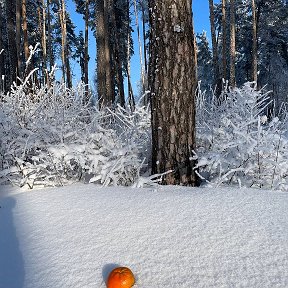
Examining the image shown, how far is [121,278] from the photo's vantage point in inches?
53.8

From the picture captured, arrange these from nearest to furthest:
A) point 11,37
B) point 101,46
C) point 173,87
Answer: point 173,87, point 101,46, point 11,37

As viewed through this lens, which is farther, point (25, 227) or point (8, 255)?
point (25, 227)

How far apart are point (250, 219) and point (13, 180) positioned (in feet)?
8.27

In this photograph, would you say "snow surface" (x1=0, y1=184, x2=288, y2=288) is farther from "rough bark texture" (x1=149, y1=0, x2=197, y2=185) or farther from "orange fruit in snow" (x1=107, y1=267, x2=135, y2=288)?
"rough bark texture" (x1=149, y1=0, x2=197, y2=185)

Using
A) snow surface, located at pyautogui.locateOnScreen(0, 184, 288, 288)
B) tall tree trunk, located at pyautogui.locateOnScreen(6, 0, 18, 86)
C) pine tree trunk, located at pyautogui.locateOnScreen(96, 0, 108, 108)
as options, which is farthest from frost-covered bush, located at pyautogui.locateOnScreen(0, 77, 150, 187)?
tall tree trunk, located at pyautogui.locateOnScreen(6, 0, 18, 86)

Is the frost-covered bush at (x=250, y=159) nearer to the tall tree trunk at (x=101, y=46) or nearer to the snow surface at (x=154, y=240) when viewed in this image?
the snow surface at (x=154, y=240)

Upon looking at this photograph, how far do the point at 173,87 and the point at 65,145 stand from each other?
1.21 meters

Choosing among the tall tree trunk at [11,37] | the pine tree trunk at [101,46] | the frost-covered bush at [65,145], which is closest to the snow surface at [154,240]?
the frost-covered bush at [65,145]

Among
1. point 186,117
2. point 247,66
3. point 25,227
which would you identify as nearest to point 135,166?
point 186,117

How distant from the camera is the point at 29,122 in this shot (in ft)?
12.7

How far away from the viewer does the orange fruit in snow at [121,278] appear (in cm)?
135

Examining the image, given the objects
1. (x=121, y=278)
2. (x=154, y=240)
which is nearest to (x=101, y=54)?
(x=154, y=240)

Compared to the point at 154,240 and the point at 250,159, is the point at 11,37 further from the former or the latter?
the point at 154,240

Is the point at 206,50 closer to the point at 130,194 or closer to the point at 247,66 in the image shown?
the point at 247,66
